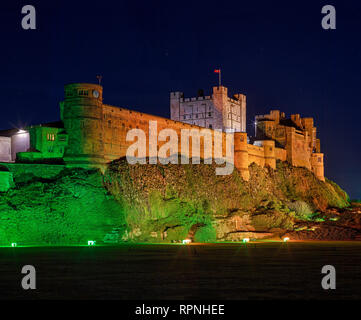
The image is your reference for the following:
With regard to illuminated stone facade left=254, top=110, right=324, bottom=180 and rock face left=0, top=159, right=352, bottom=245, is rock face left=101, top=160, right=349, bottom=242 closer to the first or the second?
rock face left=0, top=159, right=352, bottom=245

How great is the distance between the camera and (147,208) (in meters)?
56.6

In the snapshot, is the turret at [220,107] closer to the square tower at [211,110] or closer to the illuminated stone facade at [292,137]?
the square tower at [211,110]

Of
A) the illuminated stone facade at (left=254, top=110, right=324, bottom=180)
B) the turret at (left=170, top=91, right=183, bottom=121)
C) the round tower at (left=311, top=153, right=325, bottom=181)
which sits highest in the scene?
the turret at (left=170, top=91, right=183, bottom=121)

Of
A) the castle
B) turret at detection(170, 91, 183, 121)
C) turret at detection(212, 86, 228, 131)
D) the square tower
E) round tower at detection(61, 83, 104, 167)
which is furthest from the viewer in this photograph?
turret at detection(170, 91, 183, 121)

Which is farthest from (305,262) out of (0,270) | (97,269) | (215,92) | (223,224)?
(215,92)

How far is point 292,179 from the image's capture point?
87250 millimetres

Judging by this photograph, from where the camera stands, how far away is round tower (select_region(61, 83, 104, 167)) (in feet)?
177

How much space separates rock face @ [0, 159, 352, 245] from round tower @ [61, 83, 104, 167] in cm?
135

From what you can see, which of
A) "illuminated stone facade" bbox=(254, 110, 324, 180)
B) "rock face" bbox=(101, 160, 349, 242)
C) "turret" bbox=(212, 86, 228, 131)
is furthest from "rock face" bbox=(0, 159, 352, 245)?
"illuminated stone facade" bbox=(254, 110, 324, 180)

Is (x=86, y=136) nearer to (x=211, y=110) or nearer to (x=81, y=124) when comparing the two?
(x=81, y=124)

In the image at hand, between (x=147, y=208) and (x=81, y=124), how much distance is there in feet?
31.8

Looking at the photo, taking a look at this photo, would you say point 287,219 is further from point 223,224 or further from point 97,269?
point 97,269

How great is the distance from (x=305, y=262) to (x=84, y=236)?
23.6m

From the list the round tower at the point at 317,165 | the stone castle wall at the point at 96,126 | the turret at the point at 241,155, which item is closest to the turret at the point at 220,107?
the turret at the point at 241,155
